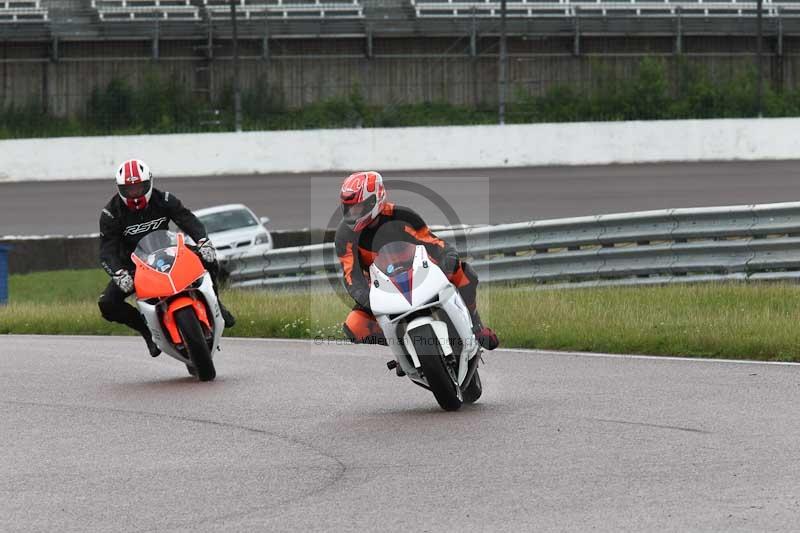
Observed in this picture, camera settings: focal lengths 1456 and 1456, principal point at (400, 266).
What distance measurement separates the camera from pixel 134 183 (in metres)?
11.0

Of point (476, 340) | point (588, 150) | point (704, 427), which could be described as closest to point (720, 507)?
point (704, 427)

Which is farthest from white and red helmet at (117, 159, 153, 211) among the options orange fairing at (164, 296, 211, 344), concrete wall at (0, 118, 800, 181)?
concrete wall at (0, 118, 800, 181)

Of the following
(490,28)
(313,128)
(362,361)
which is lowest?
(362,361)

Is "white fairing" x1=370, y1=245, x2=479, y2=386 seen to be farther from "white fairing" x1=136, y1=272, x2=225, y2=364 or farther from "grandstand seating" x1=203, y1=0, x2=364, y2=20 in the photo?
"grandstand seating" x1=203, y1=0, x2=364, y2=20

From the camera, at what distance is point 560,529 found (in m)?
5.78

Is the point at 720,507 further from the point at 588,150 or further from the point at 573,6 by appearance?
the point at 573,6

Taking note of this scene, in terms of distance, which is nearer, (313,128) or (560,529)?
(560,529)

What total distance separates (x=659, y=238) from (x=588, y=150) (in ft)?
62.3

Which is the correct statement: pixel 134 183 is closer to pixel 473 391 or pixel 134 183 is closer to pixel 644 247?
pixel 473 391

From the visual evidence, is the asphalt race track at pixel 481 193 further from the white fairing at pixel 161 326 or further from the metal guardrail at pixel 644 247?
the white fairing at pixel 161 326

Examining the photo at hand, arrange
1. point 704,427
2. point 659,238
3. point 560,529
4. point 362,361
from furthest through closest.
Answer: point 659,238 → point 362,361 → point 704,427 → point 560,529

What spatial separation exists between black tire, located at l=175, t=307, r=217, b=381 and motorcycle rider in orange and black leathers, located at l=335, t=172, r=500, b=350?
1847 millimetres

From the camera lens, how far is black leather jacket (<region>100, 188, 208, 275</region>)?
11266mm

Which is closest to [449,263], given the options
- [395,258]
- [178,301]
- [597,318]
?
[395,258]
